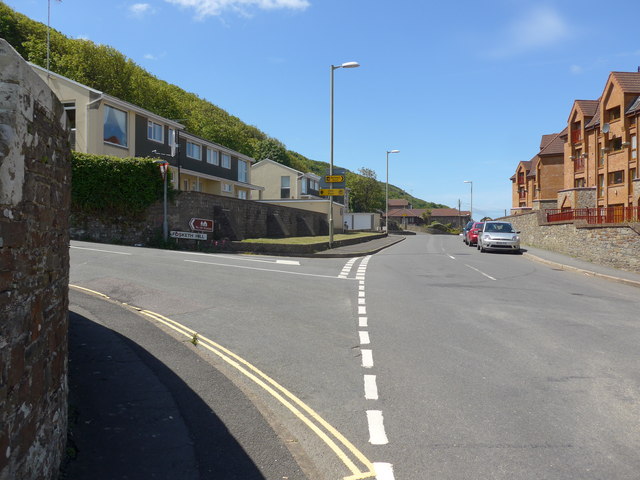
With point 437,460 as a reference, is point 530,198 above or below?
above

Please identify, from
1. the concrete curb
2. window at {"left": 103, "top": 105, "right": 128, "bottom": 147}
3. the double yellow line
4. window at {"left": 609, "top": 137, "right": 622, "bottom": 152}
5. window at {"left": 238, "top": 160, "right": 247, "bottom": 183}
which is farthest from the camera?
window at {"left": 238, "top": 160, "right": 247, "bottom": 183}

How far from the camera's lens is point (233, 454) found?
405cm

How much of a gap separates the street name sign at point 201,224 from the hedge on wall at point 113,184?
2240 mm

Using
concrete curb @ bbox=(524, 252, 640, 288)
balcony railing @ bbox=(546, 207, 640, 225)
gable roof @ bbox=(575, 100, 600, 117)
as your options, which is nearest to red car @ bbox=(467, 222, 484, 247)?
balcony railing @ bbox=(546, 207, 640, 225)

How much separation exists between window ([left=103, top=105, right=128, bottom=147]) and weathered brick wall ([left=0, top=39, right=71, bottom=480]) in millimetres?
28115

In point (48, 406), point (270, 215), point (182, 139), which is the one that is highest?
point (182, 139)

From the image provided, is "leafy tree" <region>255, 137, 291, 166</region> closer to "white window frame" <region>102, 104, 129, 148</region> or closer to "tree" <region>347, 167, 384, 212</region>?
"tree" <region>347, 167, 384, 212</region>

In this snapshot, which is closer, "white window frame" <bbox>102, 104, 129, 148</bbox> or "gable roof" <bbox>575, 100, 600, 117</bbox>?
"white window frame" <bbox>102, 104, 129, 148</bbox>

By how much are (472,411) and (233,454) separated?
2357 mm

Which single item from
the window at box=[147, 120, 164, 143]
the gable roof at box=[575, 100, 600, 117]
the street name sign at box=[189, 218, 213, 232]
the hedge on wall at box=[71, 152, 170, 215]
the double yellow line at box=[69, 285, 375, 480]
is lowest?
the double yellow line at box=[69, 285, 375, 480]

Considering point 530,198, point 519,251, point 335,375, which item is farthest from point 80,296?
point 530,198

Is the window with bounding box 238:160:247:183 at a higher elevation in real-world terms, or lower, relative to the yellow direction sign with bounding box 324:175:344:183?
higher

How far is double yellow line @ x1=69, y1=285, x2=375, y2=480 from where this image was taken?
390 centimetres

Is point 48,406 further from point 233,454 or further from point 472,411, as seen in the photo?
point 472,411
